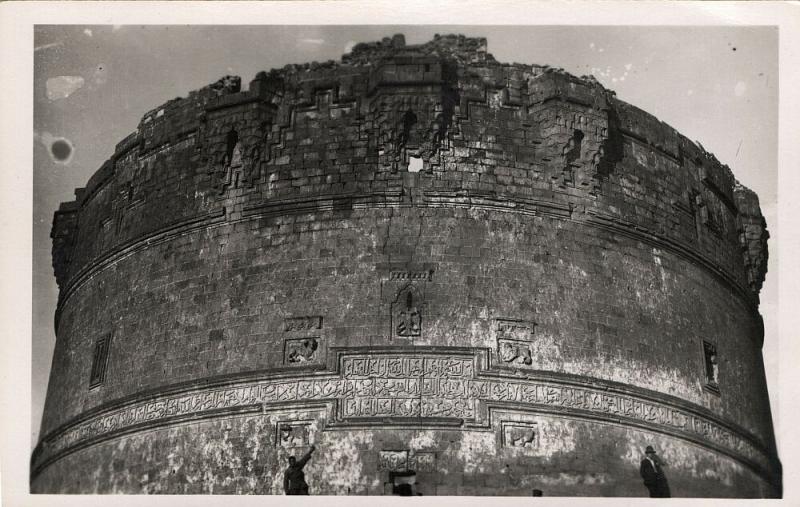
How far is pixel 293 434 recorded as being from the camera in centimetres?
1435

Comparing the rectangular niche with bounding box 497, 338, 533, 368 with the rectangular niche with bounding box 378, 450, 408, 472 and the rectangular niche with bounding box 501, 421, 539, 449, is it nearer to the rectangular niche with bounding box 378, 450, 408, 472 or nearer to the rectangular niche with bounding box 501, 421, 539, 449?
the rectangular niche with bounding box 501, 421, 539, 449

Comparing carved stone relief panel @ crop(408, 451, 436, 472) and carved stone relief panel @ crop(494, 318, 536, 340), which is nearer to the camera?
carved stone relief panel @ crop(408, 451, 436, 472)

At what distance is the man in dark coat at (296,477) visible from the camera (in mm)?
13953

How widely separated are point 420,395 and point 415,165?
111 inches

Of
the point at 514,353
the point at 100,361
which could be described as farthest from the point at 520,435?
the point at 100,361

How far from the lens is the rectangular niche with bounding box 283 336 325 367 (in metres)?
14.6

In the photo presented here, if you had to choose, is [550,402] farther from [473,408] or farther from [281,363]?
[281,363]

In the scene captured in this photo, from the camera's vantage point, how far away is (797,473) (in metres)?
13.7

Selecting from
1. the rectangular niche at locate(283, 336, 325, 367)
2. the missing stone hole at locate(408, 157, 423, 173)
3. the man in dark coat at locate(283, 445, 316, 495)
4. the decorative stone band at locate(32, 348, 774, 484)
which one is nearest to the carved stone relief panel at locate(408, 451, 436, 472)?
the decorative stone band at locate(32, 348, 774, 484)

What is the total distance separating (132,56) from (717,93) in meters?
6.79

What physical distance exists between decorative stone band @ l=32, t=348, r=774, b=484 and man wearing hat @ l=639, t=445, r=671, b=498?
14.9 inches

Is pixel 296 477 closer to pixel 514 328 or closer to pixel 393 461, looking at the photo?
pixel 393 461

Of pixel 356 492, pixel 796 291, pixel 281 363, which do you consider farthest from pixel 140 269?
pixel 796 291

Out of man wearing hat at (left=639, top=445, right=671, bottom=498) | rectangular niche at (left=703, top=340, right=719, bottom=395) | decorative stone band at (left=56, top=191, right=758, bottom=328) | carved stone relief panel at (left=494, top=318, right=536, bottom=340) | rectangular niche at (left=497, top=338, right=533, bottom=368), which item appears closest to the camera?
man wearing hat at (left=639, top=445, right=671, bottom=498)
